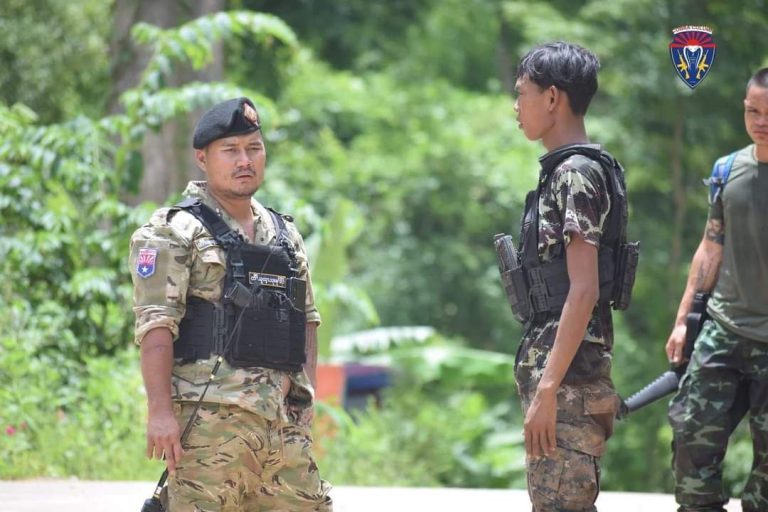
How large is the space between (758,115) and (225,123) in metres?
2.05

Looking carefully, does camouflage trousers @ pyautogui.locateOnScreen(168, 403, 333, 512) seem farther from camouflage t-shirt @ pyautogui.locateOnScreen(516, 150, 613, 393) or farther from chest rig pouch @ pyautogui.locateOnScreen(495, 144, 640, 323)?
chest rig pouch @ pyautogui.locateOnScreen(495, 144, 640, 323)

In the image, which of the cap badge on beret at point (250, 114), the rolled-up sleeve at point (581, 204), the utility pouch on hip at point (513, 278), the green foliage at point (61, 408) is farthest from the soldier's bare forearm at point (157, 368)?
the green foliage at point (61, 408)

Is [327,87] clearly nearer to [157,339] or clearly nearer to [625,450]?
[625,450]

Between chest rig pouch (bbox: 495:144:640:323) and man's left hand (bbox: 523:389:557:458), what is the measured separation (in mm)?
295

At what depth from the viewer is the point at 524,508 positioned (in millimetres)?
6645

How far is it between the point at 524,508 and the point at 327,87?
1709 centimetres

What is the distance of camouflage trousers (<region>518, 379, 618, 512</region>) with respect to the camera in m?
3.96

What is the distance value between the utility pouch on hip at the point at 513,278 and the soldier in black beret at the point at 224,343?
2.27 feet

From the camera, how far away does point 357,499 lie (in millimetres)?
6949

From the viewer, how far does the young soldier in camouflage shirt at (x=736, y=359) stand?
4.84 m

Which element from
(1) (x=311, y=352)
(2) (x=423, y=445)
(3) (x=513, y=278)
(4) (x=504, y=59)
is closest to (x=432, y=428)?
(2) (x=423, y=445)

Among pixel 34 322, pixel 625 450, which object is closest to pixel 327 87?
pixel 625 450

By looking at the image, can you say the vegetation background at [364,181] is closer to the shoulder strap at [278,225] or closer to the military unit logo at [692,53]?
the shoulder strap at [278,225]

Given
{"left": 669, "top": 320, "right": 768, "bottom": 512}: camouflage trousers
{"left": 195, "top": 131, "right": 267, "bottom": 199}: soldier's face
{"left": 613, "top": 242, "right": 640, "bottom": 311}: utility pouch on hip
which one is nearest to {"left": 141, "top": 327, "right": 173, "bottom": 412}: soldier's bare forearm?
{"left": 195, "top": 131, "right": 267, "bottom": 199}: soldier's face
